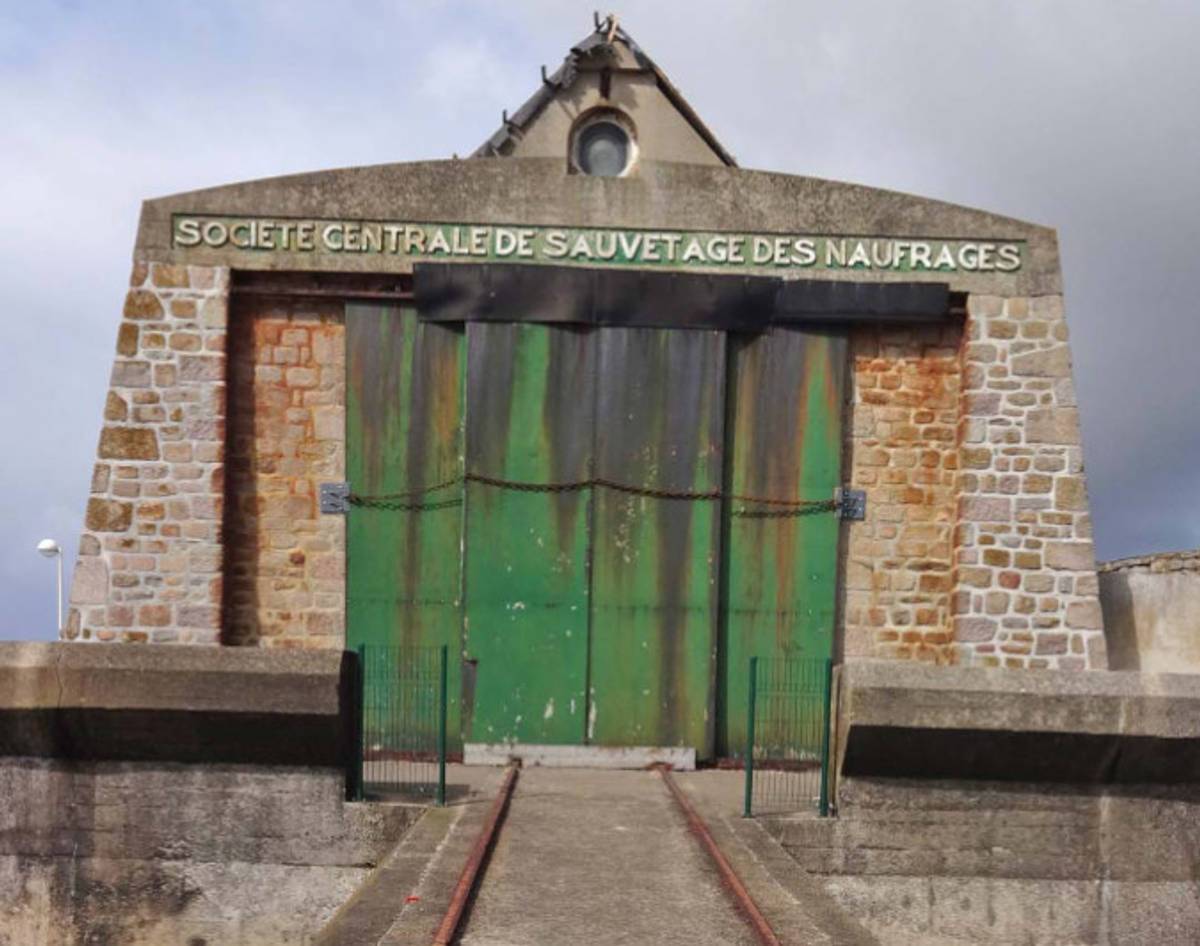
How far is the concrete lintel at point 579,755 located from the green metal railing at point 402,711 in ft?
1.34

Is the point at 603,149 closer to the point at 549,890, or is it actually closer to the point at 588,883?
the point at 588,883

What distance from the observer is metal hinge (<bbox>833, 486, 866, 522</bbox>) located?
415 inches

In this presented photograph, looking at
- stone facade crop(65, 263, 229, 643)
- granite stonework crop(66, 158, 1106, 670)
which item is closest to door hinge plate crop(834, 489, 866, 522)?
granite stonework crop(66, 158, 1106, 670)

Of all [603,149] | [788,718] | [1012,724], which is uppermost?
[603,149]

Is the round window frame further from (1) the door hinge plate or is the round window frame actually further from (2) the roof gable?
(1) the door hinge plate

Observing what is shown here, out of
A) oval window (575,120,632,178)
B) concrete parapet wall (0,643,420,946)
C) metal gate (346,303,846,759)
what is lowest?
concrete parapet wall (0,643,420,946)

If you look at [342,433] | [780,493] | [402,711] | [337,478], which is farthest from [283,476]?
[780,493]

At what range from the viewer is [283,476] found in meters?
10.5

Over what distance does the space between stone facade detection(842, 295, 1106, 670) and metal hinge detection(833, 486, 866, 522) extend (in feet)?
0.26

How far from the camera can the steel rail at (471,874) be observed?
17.6 ft

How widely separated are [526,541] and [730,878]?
449 cm

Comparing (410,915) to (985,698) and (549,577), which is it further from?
(549,577)

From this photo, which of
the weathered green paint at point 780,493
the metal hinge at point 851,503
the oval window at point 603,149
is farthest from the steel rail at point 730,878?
the oval window at point 603,149

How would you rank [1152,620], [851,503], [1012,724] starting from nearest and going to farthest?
[1012,724] < [851,503] < [1152,620]
